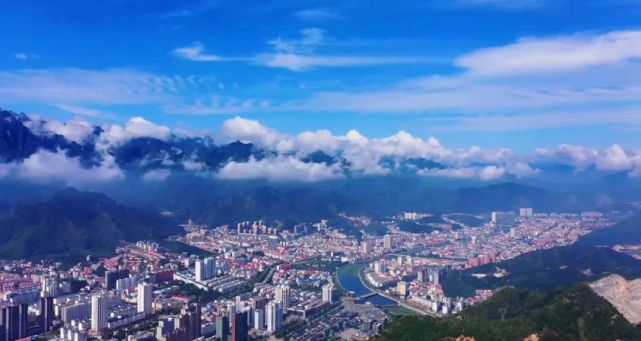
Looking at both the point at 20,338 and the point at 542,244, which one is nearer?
the point at 20,338

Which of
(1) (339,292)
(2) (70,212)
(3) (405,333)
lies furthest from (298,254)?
(3) (405,333)

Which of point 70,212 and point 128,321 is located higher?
point 70,212

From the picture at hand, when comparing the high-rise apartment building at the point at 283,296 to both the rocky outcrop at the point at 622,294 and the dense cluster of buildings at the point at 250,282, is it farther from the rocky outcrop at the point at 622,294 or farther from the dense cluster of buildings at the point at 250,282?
the rocky outcrop at the point at 622,294

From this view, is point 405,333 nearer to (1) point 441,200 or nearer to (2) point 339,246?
(2) point 339,246

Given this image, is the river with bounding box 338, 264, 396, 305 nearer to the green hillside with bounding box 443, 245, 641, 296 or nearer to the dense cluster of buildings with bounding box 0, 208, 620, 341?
the dense cluster of buildings with bounding box 0, 208, 620, 341

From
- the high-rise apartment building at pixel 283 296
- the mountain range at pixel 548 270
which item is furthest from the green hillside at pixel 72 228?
the mountain range at pixel 548 270
